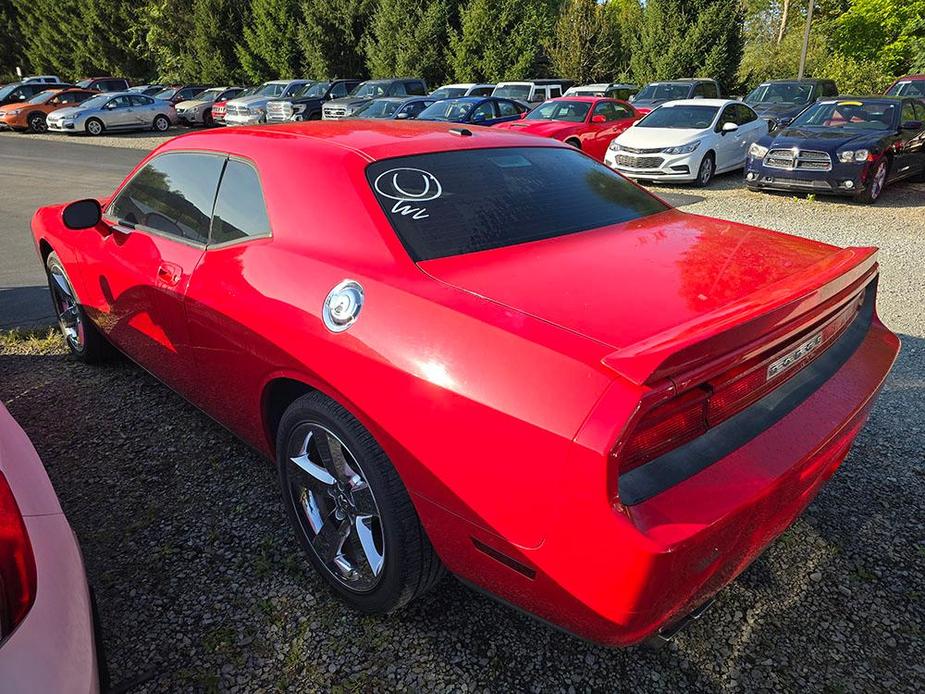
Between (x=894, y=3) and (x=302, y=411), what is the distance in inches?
1288

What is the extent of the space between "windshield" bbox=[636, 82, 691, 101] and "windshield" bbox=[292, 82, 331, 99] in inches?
455

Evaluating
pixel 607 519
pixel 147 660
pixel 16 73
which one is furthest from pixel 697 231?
pixel 16 73

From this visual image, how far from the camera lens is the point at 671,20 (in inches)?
1131

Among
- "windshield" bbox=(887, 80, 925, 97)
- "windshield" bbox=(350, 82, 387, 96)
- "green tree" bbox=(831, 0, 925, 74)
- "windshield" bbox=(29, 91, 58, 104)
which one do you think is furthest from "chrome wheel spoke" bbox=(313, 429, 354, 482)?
"green tree" bbox=(831, 0, 925, 74)

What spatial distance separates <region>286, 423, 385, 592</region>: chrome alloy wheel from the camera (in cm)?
223

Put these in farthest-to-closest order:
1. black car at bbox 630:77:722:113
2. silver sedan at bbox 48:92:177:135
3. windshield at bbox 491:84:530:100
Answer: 1. silver sedan at bbox 48:92:177:135
2. windshield at bbox 491:84:530:100
3. black car at bbox 630:77:722:113

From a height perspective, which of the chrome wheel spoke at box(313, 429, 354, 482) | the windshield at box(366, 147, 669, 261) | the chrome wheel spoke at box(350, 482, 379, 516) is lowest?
the chrome wheel spoke at box(350, 482, 379, 516)

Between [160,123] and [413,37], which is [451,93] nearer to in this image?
[160,123]

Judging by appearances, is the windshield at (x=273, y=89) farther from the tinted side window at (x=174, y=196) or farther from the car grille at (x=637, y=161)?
the tinted side window at (x=174, y=196)

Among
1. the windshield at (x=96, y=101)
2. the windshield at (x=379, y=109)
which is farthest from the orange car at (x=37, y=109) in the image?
the windshield at (x=379, y=109)

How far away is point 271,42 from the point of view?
116 feet

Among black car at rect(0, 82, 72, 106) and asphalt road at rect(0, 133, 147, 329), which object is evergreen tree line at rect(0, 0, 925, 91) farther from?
asphalt road at rect(0, 133, 147, 329)

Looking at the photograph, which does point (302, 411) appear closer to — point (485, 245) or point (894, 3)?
point (485, 245)

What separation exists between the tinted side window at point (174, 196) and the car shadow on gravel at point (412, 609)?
1150mm
